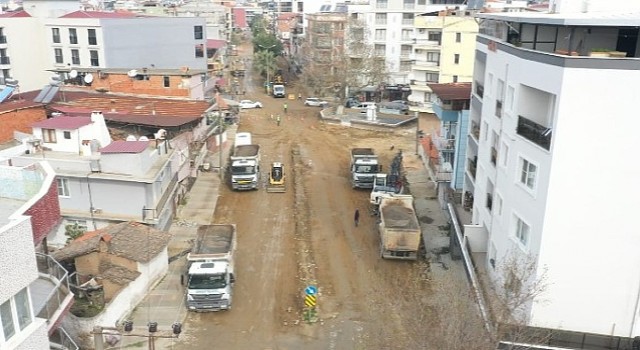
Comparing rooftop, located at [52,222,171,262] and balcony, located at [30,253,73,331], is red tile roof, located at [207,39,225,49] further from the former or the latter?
balcony, located at [30,253,73,331]

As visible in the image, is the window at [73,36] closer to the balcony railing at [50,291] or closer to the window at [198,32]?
the window at [198,32]

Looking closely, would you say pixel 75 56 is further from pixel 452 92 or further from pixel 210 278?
pixel 210 278

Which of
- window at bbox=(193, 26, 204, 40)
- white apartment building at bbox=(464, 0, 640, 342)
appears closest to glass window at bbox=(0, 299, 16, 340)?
white apartment building at bbox=(464, 0, 640, 342)

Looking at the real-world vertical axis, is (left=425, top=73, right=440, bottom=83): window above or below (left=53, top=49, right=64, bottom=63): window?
below

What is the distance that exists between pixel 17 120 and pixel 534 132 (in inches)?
1124

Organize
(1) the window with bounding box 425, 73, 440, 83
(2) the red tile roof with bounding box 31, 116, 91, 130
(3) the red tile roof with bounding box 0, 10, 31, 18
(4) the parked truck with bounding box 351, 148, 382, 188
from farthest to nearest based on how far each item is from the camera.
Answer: (1) the window with bounding box 425, 73, 440, 83 < (3) the red tile roof with bounding box 0, 10, 31, 18 < (4) the parked truck with bounding box 351, 148, 382, 188 < (2) the red tile roof with bounding box 31, 116, 91, 130

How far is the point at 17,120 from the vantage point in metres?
33.0

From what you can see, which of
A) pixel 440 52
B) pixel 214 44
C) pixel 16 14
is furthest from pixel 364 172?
pixel 214 44

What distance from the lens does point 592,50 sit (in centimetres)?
1973

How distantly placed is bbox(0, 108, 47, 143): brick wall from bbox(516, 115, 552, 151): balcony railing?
27323mm

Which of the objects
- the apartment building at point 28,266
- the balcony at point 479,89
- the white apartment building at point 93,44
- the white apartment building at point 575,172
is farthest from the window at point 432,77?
the apartment building at point 28,266

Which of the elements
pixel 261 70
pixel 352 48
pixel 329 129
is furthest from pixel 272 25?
pixel 329 129

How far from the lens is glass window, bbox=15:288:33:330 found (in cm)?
1179

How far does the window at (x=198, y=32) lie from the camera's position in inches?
2166
